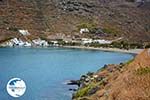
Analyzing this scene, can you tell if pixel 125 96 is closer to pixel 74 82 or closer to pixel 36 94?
pixel 36 94

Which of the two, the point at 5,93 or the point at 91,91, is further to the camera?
the point at 5,93

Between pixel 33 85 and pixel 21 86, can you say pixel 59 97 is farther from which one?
pixel 21 86

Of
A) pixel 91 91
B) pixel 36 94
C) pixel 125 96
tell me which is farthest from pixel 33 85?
pixel 125 96

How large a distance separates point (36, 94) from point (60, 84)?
664 inches

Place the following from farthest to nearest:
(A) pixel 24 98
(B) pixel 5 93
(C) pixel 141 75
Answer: (B) pixel 5 93
(A) pixel 24 98
(C) pixel 141 75

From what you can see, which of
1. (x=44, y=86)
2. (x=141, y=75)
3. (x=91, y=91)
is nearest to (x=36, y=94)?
(x=44, y=86)

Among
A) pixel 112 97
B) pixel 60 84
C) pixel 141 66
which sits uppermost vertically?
pixel 141 66

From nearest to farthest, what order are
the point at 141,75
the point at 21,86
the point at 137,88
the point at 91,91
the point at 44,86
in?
the point at 137,88, the point at 141,75, the point at 21,86, the point at 91,91, the point at 44,86

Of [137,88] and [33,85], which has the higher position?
[137,88]

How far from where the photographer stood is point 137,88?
17.5 m

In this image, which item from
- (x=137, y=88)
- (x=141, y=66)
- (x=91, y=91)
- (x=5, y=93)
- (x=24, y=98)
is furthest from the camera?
(x=5, y=93)

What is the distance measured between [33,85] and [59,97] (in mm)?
20031

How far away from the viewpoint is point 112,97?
71.5 feet

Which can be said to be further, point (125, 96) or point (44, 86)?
point (44, 86)
